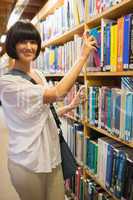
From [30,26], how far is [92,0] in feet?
1.88

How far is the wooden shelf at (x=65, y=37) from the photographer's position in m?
2.05

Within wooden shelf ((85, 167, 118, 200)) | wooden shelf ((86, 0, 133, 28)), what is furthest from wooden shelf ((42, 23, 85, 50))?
wooden shelf ((85, 167, 118, 200))

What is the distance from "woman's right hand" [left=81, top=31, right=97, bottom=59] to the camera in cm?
146

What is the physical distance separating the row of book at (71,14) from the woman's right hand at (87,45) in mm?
184

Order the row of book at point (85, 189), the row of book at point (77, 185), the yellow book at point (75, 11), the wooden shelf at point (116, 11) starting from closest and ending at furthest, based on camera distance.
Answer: the wooden shelf at point (116, 11) → the row of book at point (85, 189) → the yellow book at point (75, 11) → the row of book at point (77, 185)

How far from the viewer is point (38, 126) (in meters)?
1.35

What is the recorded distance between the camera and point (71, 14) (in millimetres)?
2156

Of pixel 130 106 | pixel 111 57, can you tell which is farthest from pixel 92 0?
pixel 130 106

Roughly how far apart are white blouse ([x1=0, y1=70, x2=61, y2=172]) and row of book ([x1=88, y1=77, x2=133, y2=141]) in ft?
1.28

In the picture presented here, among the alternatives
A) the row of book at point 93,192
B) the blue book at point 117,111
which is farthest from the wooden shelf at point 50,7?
the row of book at point 93,192

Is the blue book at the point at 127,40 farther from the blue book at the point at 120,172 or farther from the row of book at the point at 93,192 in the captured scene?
the row of book at the point at 93,192

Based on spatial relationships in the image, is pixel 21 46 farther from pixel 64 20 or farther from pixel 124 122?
pixel 64 20

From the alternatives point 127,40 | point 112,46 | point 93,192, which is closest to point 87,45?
point 112,46

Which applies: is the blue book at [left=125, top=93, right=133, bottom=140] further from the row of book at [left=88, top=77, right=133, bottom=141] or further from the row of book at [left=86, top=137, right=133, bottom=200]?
the row of book at [left=86, top=137, right=133, bottom=200]
